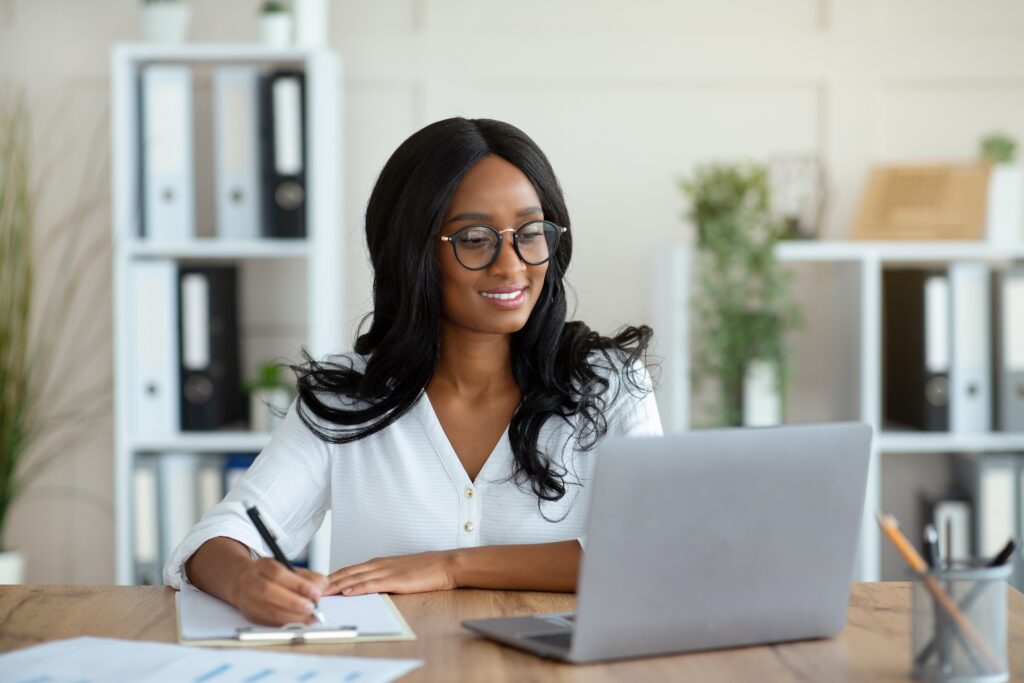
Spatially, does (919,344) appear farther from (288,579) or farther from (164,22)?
(288,579)

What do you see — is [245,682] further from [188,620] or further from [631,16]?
[631,16]

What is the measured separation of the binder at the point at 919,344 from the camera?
2.99 m

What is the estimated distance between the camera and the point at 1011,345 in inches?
118

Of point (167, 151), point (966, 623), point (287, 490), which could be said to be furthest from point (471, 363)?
point (167, 151)

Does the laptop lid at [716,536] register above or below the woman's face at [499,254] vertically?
below

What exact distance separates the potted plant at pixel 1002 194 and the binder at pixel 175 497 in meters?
2.06

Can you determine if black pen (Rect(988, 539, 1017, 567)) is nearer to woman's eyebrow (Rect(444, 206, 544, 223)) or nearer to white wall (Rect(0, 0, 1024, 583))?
woman's eyebrow (Rect(444, 206, 544, 223))

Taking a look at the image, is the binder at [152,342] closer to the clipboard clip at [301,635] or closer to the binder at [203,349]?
the binder at [203,349]

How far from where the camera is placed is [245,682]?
3.53 feet

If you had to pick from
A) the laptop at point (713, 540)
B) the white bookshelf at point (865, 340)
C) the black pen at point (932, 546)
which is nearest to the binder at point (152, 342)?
the white bookshelf at point (865, 340)

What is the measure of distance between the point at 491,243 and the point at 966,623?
2.89 feet

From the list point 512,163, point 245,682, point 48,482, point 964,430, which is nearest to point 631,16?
point 964,430

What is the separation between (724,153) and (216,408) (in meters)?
1.48

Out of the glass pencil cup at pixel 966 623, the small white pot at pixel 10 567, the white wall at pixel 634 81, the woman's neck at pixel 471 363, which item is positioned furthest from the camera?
the white wall at pixel 634 81
